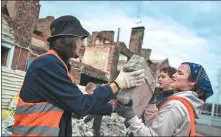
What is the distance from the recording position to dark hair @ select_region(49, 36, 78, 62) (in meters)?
2.49

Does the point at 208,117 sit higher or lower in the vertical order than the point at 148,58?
lower

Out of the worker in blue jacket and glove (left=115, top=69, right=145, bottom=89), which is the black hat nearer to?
the worker in blue jacket

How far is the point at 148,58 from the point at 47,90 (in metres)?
32.8

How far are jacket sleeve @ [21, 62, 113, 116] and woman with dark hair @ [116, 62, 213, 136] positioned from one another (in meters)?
0.36

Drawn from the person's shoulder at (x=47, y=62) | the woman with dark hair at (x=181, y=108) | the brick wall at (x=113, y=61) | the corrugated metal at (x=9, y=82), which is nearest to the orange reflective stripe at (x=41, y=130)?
the person's shoulder at (x=47, y=62)

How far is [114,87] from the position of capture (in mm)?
2484

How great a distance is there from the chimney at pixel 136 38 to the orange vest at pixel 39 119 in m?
27.3

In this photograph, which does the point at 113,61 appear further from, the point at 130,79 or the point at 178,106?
the point at 178,106

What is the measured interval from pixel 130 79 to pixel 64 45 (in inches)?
25.6

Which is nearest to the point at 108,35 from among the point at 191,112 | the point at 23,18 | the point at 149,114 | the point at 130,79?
the point at 23,18

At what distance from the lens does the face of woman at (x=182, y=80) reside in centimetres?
261

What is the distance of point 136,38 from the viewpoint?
29547mm

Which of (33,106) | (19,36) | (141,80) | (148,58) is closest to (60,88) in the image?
(33,106)

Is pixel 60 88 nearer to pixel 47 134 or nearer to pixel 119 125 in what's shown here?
pixel 47 134
